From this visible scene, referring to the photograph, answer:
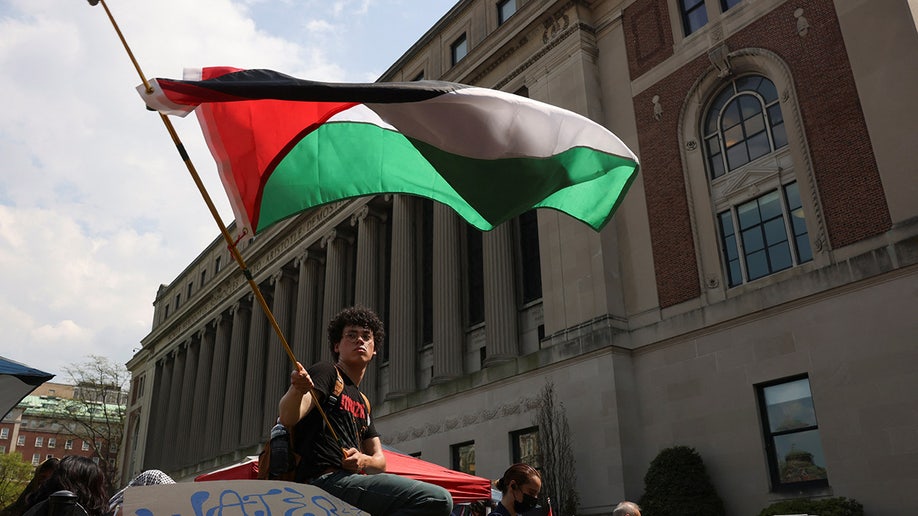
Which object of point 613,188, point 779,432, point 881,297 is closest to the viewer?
point 613,188

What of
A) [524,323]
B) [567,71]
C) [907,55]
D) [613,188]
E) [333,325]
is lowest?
[333,325]

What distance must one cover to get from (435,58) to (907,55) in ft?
68.9

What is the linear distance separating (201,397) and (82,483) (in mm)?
51532

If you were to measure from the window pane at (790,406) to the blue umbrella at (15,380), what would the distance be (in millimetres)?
15208

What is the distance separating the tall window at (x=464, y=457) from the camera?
77.6 ft

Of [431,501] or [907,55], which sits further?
[907,55]

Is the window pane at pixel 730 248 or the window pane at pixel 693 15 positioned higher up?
the window pane at pixel 693 15

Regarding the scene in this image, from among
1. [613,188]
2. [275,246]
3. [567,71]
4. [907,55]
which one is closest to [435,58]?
[567,71]

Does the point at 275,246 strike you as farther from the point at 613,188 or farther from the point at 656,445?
the point at 613,188

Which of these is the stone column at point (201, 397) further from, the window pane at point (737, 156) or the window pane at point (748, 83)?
the window pane at point (748, 83)

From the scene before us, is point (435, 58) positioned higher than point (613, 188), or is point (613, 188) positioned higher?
point (435, 58)

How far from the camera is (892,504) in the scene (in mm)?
14500

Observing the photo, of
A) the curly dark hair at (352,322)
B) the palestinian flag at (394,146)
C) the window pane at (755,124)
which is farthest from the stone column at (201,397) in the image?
the curly dark hair at (352,322)

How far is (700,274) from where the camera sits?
19.6 metres
